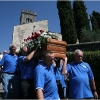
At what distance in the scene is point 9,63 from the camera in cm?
520

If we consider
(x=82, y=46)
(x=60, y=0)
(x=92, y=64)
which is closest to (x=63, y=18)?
(x=60, y=0)

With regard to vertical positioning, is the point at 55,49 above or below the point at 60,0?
below

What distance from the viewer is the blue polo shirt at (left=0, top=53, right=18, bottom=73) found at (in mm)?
5129

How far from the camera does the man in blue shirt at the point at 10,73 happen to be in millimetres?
4793

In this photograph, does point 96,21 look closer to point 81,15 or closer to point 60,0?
point 81,15

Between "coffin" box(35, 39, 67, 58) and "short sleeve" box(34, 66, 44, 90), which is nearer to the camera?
"short sleeve" box(34, 66, 44, 90)

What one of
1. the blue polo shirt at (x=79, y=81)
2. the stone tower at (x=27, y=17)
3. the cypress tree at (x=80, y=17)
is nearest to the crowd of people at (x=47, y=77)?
the blue polo shirt at (x=79, y=81)

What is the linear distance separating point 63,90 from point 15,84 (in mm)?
1161

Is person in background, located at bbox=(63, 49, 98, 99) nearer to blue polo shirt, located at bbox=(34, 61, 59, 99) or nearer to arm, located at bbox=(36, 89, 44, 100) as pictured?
blue polo shirt, located at bbox=(34, 61, 59, 99)

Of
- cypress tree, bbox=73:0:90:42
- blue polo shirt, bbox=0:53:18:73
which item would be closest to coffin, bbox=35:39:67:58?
blue polo shirt, bbox=0:53:18:73

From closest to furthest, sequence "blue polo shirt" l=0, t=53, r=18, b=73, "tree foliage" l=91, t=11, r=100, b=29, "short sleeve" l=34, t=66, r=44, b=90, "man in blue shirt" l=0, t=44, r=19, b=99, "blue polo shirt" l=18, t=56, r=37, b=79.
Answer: "short sleeve" l=34, t=66, r=44, b=90
"blue polo shirt" l=18, t=56, r=37, b=79
"man in blue shirt" l=0, t=44, r=19, b=99
"blue polo shirt" l=0, t=53, r=18, b=73
"tree foliage" l=91, t=11, r=100, b=29

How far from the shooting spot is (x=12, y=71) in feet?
16.8

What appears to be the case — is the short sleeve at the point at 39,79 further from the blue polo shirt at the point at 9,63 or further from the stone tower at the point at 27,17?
the stone tower at the point at 27,17

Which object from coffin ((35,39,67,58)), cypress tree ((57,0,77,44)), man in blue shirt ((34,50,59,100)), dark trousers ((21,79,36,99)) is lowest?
dark trousers ((21,79,36,99))
